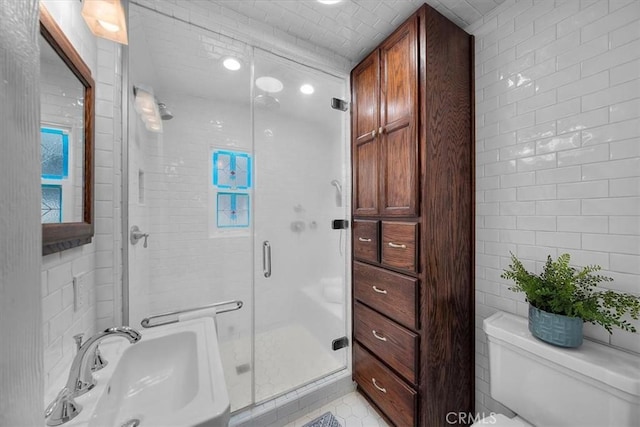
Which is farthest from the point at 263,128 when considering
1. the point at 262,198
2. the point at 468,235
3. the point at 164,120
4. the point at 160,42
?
the point at 468,235

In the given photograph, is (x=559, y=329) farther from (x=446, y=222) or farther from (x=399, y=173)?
(x=399, y=173)

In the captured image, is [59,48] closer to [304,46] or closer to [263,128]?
[263,128]

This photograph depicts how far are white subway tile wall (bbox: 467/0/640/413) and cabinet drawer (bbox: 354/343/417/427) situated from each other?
17.2 inches

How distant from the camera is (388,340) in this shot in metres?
1.43

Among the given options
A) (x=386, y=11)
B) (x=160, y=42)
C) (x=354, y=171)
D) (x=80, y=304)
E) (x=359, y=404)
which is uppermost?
(x=386, y=11)

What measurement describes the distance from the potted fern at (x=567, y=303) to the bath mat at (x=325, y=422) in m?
1.19

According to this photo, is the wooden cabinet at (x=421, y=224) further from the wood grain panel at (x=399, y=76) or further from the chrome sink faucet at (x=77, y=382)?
the chrome sink faucet at (x=77, y=382)

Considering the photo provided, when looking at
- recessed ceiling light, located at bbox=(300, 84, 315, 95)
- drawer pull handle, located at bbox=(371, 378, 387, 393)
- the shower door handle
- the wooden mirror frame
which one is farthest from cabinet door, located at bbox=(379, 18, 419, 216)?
the wooden mirror frame

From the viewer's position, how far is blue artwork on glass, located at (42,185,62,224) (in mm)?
697

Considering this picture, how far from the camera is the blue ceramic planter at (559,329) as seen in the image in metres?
0.94

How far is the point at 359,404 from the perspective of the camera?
1.62 meters

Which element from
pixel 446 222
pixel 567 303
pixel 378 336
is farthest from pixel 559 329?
pixel 378 336

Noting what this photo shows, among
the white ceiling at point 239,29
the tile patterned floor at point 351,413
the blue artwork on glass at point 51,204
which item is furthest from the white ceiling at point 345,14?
the tile patterned floor at point 351,413

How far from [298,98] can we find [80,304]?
63.8 inches
